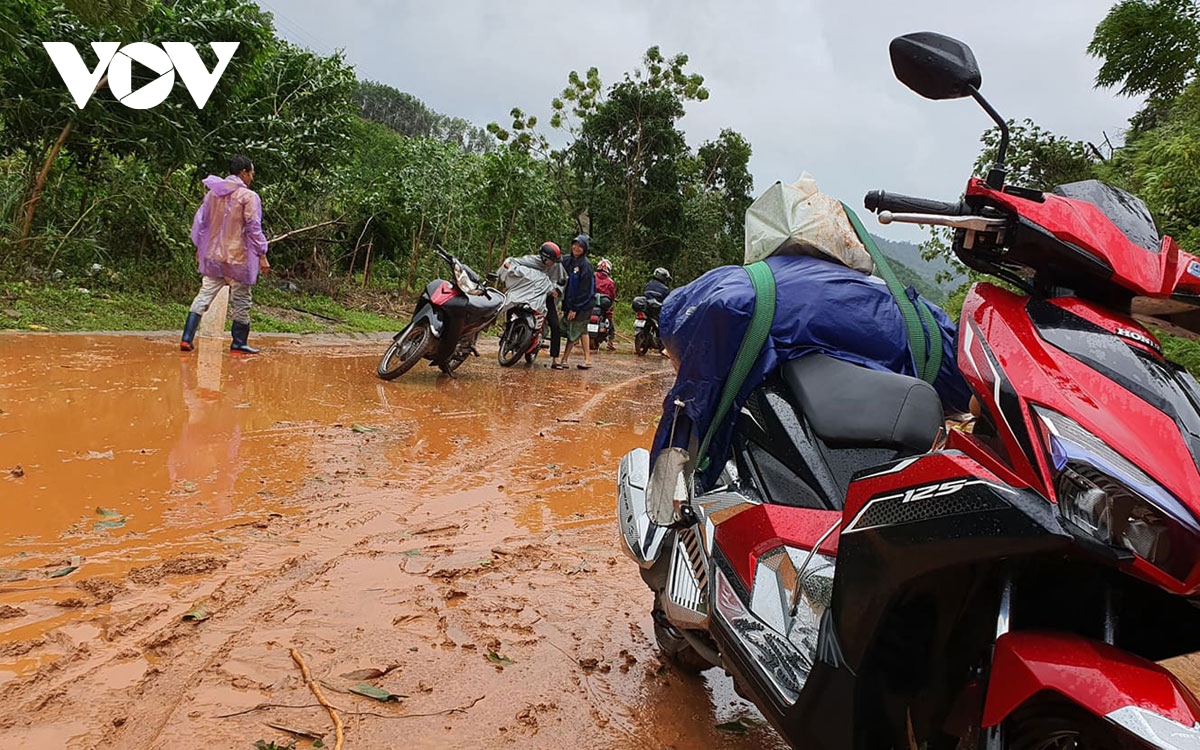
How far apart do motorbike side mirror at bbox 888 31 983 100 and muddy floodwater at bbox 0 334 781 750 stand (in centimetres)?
172

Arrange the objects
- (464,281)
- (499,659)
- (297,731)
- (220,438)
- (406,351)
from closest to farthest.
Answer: (297,731), (499,659), (220,438), (406,351), (464,281)

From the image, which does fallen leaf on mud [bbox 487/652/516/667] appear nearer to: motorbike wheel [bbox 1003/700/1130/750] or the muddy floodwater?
the muddy floodwater

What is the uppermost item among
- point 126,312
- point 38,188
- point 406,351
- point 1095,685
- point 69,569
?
point 38,188

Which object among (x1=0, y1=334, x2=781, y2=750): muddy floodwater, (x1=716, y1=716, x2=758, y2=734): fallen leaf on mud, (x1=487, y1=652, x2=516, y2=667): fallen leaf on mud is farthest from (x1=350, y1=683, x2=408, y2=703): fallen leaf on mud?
(x1=716, y1=716, x2=758, y2=734): fallen leaf on mud

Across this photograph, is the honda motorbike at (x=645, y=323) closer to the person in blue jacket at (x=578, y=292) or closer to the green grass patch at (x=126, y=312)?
the person in blue jacket at (x=578, y=292)

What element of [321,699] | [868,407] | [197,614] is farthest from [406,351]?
[868,407]

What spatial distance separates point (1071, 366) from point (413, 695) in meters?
1.78

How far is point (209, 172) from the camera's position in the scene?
11492 millimetres

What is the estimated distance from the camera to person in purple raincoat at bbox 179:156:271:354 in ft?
24.6

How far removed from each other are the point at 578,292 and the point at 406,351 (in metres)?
3.99

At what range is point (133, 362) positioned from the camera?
631 cm

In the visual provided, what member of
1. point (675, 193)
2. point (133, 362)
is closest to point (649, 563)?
point (133, 362)

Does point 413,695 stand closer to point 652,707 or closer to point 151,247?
point 652,707

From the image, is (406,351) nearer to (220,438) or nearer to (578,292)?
(220,438)
